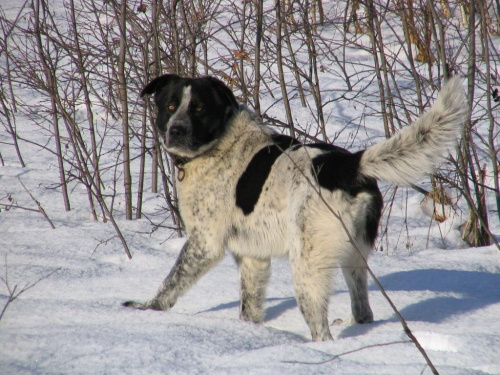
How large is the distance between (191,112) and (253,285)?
1237 millimetres

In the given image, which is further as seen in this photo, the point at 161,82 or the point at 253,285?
the point at 161,82

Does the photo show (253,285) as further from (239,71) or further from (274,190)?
(239,71)

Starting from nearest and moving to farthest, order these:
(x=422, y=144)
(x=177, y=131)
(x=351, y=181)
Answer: (x=422, y=144) < (x=351, y=181) < (x=177, y=131)

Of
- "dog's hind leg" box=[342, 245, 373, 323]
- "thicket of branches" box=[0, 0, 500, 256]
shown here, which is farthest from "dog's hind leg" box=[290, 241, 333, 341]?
"thicket of branches" box=[0, 0, 500, 256]

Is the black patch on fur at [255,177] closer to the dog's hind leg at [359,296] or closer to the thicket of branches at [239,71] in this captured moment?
the dog's hind leg at [359,296]

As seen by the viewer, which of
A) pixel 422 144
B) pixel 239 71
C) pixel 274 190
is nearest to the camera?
pixel 422 144

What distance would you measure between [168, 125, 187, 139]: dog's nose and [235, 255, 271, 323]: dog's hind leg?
908 mm

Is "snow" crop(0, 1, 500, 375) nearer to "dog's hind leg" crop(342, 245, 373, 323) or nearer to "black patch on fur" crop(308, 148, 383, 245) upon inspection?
"dog's hind leg" crop(342, 245, 373, 323)

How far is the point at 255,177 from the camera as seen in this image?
3688mm

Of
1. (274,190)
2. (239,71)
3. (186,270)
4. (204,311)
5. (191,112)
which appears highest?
(239,71)

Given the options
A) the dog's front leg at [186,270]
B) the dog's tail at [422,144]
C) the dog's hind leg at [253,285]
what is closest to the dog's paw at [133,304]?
the dog's front leg at [186,270]

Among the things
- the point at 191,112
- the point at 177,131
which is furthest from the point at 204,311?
the point at 191,112

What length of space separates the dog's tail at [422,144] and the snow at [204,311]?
82cm

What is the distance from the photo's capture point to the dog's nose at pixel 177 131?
13.1 ft
